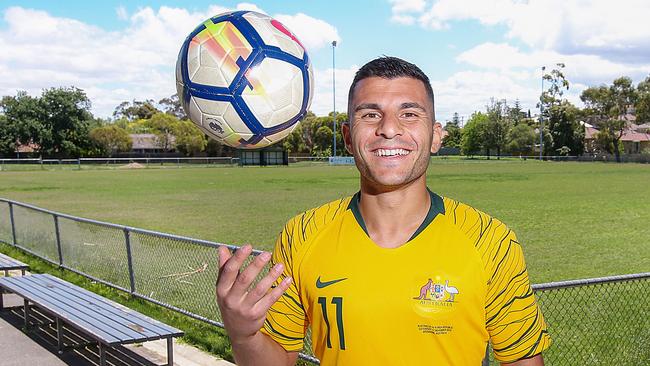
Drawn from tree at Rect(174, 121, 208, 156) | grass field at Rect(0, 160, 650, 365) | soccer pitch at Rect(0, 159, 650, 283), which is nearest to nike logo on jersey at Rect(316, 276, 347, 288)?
grass field at Rect(0, 160, 650, 365)

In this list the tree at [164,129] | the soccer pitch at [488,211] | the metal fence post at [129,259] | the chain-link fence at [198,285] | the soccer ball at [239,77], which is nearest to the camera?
the soccer ball at [239,77]

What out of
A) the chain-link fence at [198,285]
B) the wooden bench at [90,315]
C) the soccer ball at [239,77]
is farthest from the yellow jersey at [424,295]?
the wooden bench at [90,315]

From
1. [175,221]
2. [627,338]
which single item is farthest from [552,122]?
[627,338]

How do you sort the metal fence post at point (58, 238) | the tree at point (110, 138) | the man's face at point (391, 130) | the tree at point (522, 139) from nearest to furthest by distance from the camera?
the man's face at point (391, 130)
the metal fence post at point (58, 238)
the tree at point (110, 138)
the tree at point (522, 139)

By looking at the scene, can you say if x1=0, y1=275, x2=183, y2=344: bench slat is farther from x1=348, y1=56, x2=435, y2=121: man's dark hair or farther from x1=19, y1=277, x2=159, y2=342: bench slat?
x1=348, y1=56, x2=435, y2=121: man's dark hair

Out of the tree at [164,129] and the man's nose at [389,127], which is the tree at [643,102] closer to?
the tree at [164,129]

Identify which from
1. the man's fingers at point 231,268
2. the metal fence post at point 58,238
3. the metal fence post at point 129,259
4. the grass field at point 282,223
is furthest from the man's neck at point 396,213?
the metal fence post at point 58,238

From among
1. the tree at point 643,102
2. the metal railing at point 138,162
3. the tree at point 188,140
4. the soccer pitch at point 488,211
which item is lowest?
the metal railing at point 138,162

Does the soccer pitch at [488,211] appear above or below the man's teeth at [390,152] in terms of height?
below

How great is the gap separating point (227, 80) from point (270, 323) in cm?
150

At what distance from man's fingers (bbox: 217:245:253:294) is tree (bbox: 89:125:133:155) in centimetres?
7329

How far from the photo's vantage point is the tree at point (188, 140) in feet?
230

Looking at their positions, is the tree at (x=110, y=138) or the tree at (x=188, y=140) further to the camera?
the tree at (x=110, y=138)

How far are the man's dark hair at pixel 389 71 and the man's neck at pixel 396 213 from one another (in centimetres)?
27
